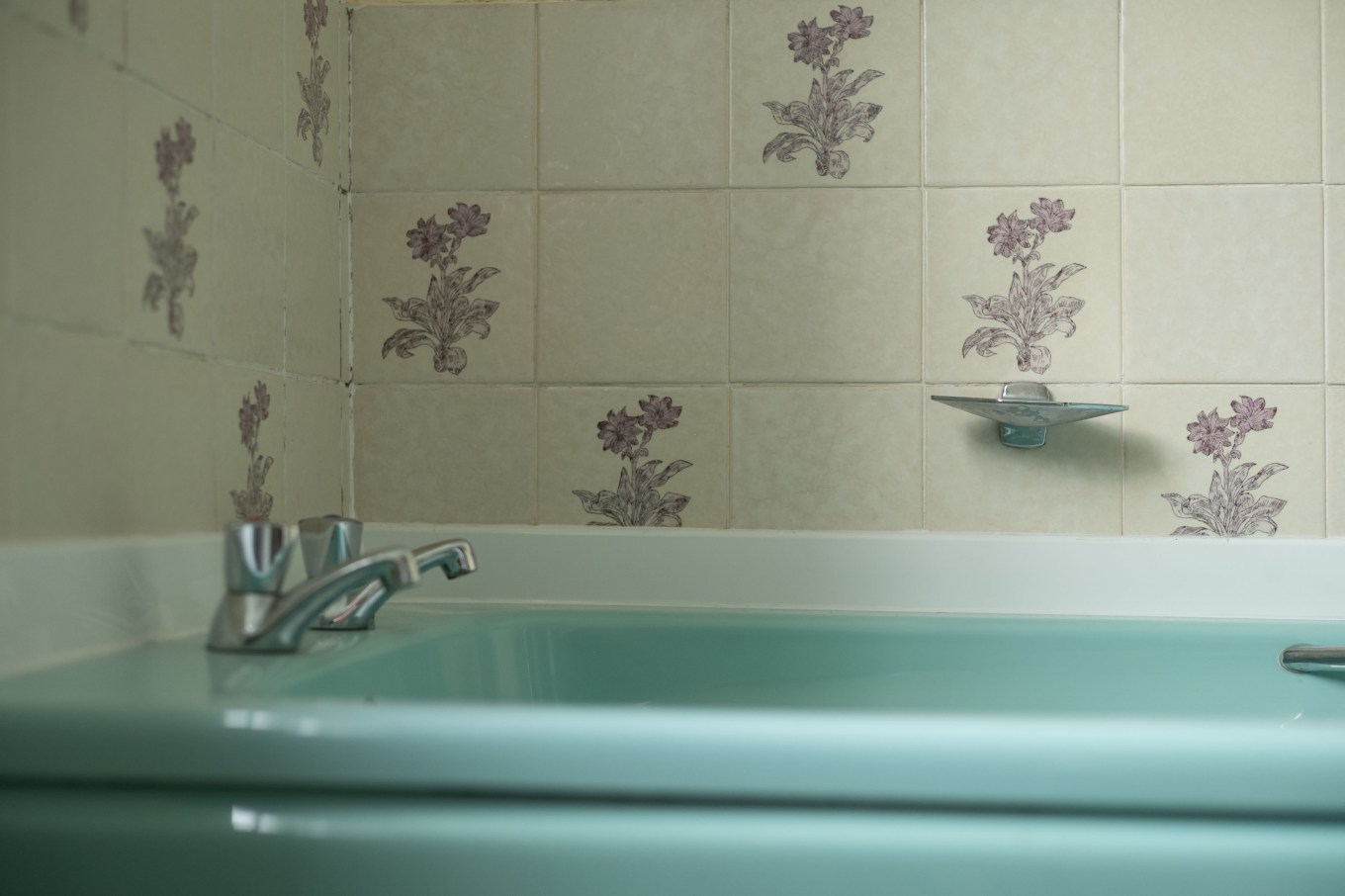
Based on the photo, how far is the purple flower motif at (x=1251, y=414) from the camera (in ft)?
4.35

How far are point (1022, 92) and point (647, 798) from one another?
1.01 meters


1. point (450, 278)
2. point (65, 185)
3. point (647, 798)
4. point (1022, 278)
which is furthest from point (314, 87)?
point (647, 798)

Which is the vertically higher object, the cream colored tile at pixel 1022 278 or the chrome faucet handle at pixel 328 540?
the cream colored tile at pixel 1022 278

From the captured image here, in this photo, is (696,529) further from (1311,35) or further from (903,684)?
(1311,35)

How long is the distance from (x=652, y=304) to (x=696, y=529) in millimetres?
274

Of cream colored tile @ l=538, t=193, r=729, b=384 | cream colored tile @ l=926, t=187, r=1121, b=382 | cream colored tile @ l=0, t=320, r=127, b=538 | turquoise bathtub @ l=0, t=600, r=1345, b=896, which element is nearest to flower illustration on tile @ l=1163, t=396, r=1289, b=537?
cream colored tile @ l=926, t=187, r=1121, b=382

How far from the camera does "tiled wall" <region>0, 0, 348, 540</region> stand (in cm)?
85

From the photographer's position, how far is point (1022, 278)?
1.35 m

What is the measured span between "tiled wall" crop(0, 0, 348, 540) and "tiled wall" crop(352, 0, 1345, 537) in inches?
5.9

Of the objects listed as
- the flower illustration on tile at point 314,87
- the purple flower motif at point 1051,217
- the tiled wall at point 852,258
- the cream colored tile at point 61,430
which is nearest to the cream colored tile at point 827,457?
the tiled wall at point 852,258

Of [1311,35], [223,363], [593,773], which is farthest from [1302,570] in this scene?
[223,363]

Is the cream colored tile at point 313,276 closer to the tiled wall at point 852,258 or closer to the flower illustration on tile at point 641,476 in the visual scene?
the tiled wall at point 852,258

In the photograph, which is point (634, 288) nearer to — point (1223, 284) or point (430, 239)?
point (430, 239)

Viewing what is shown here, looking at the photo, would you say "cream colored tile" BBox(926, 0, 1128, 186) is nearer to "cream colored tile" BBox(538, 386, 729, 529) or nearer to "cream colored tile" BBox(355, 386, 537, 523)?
"cream colored tile" BBox(538, 386, 729, 529)
